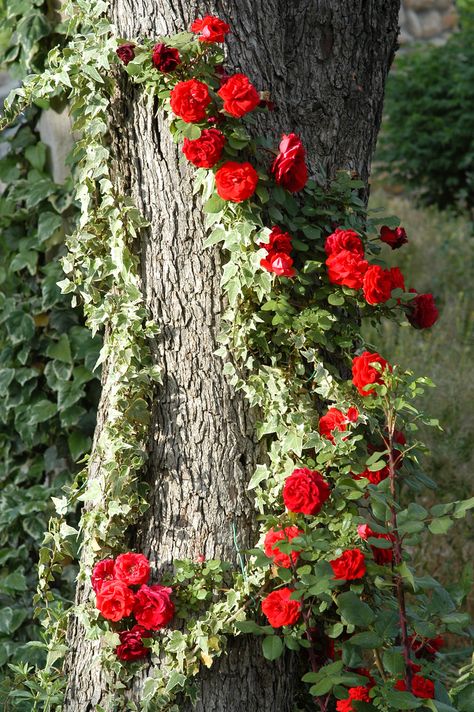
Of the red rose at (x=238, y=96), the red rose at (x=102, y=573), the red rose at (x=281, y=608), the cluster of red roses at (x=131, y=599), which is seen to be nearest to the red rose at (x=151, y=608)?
the cluster of red roses at (x=131, y=599)

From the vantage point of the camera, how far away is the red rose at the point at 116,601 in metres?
2.13

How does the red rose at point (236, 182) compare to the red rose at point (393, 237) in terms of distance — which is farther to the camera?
the red rose at point (393, 237)

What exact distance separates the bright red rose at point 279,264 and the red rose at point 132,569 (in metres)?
0.77

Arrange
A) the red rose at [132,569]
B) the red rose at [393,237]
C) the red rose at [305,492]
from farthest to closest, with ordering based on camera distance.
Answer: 1. the red rose at [393,237]
2. the red rose at [132,569]
3. the red rose at [305,492]

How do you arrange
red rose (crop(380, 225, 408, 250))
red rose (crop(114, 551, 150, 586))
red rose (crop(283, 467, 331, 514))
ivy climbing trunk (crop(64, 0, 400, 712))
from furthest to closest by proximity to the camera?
red rose (crop(380, 225, 408, 250)) → ivy climbing trunk (crop(64, 0, 400, 712)) → red rose (crop(114, 551, 150, 586)) → red rose (crop(283, 467, 331, 514))

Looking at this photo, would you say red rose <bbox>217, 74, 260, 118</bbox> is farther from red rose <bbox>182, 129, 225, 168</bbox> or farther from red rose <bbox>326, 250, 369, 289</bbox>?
red rose <bbox>326, 250, 369, 289</bbox>

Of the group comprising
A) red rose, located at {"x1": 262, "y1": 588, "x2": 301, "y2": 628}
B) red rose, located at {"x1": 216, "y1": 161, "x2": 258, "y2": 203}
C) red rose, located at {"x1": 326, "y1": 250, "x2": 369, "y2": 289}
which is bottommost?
red rose, located at {"x1": 262, "y1": 588, "x2": 301, "y2": 628}

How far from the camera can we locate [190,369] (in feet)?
7.54

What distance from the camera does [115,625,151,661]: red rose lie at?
2.19m

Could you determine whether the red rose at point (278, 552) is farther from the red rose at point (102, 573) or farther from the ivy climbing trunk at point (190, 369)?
the red rose at point (102, 573)

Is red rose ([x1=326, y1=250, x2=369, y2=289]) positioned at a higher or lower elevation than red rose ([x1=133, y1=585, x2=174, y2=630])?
higher

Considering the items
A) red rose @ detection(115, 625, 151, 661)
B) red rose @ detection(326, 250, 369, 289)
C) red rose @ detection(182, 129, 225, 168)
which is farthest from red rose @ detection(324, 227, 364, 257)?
red rose @ detection(115, 625, 151, 661)

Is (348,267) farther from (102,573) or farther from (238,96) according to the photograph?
(102,573)

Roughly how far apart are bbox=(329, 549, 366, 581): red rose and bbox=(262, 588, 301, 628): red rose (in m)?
0.12
